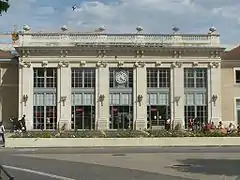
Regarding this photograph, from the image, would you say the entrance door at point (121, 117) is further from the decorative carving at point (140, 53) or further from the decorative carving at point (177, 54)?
the decorative carving at point (177, 54)

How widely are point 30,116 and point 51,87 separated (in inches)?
149

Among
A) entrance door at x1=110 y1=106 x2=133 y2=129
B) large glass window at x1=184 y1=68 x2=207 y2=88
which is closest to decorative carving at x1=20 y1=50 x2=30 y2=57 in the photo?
entrance door at x1=110 y1=106 x2=133 y2=129

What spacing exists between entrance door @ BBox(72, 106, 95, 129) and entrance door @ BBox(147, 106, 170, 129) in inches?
240

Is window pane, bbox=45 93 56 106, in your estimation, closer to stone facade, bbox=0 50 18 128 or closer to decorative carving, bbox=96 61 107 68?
stone facade, bbox=0 50 18 128

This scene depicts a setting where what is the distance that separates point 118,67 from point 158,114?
663 centimetres

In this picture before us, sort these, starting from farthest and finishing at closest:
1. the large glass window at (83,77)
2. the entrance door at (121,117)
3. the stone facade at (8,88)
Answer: the stone facade at (8,88)
the large glass window at (83,77)
the entrance door at (121,117)

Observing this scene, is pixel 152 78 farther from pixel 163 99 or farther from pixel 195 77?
pixel 195 77

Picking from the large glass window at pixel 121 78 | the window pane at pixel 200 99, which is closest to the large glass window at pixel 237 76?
the window pane at pixel 200 99

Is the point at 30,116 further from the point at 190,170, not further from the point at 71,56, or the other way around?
the point at 190,170

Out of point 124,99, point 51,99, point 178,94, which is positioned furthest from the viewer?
point 178,94

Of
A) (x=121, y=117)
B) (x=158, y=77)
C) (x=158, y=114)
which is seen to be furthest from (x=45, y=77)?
(x=158, y=114)

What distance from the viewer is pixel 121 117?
183 ft

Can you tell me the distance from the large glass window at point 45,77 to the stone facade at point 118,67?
351 millimetres

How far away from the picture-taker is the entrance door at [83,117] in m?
55.0
